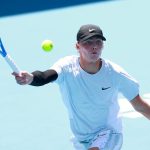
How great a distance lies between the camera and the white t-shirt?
4125 millimetres

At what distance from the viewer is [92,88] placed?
13.5ft

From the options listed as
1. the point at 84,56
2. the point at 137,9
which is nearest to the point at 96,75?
the point at 84,56

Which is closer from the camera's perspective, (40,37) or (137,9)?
(40,37)

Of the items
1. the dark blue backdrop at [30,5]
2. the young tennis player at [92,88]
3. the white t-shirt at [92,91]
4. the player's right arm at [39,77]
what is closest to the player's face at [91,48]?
the young tennis player at [92,88]

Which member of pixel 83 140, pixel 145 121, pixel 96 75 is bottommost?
pixel 145 121

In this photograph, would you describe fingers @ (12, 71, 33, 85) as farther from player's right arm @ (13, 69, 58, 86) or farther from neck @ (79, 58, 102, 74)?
neck @ (79, 58, 102, 74)

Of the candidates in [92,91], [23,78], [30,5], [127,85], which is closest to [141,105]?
[127,85]

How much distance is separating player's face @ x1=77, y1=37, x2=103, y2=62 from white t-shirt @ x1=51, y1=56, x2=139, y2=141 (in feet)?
0.50

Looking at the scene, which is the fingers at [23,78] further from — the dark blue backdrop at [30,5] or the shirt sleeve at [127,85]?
the dark blue backdrop at [30,5]

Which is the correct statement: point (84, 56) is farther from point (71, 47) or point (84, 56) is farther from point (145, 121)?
point (71, 47)

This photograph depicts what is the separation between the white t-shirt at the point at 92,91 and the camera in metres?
4.12

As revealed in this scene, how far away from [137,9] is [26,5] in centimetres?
239

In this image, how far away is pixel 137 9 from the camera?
33.9ft

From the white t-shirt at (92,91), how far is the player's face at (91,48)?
151 mm
